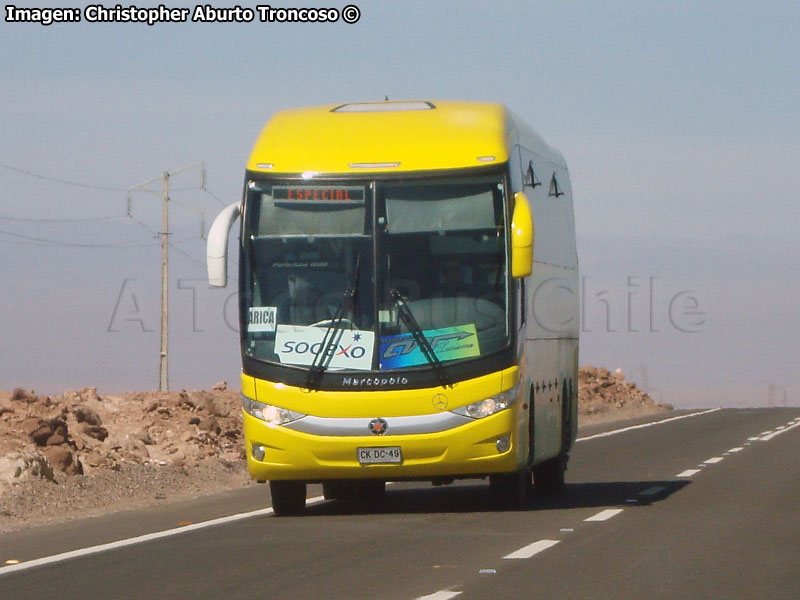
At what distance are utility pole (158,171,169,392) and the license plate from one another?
37.5m

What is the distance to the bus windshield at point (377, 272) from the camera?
1623 cm

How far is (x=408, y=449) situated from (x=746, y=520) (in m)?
3.13

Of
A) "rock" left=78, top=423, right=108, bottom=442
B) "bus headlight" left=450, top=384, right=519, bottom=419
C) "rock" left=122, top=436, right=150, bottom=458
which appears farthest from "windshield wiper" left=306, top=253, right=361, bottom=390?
"rock" left=78, top=423, right=108, bottom=442

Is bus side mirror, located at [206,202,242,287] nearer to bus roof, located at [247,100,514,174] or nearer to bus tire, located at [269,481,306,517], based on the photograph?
bus roof, located at [247,100,514,174]

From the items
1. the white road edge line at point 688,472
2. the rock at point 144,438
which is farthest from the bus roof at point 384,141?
the rock at point 144,438

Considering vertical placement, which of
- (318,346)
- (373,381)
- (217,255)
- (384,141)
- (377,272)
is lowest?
(373,381)

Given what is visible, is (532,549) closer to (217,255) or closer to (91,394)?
(217,255)

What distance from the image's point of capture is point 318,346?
639 inches

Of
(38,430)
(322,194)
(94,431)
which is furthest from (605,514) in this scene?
(94,431)

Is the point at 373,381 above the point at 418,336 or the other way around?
the other way around

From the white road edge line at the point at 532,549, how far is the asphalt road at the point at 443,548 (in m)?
0.02

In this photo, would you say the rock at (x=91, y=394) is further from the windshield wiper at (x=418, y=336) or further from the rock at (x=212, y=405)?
the windshield wiper at (x=418, y=336)

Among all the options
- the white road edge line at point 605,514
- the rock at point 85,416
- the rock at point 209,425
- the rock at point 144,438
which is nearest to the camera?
the white road edge line at point 605,514

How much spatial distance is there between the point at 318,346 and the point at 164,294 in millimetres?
40396
